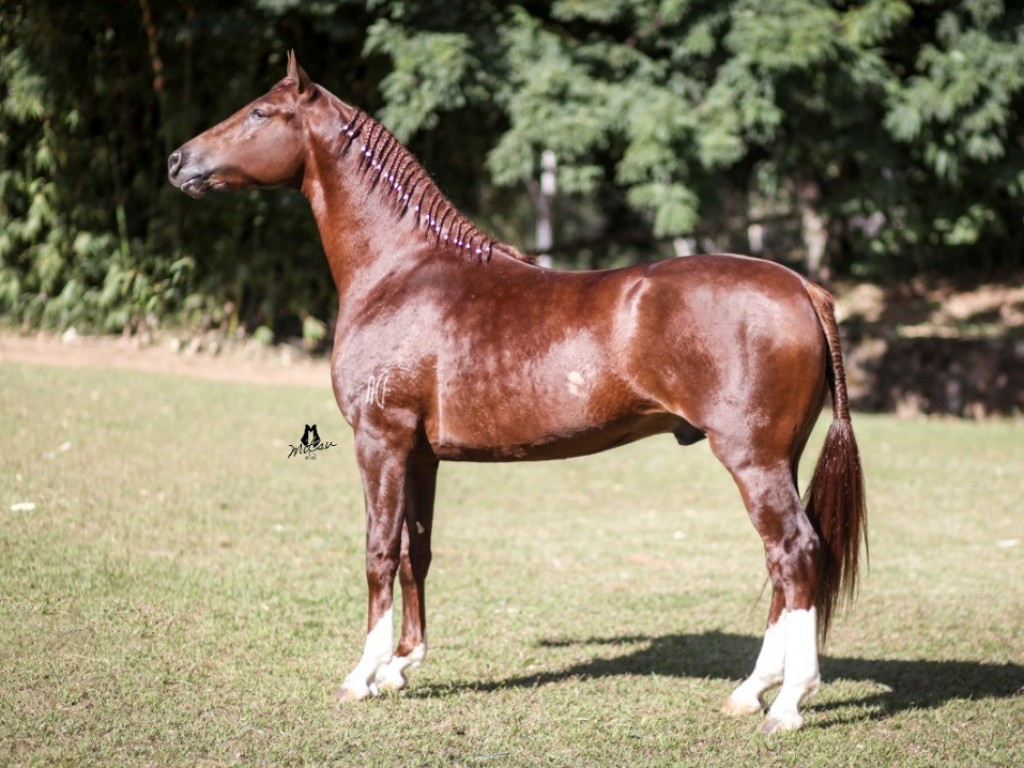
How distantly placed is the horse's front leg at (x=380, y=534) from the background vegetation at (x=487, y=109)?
7.84 metres

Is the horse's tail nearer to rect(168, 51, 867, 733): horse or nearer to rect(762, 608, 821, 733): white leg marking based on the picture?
rect(168, 51, 867, 733): horse

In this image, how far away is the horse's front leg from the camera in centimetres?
488

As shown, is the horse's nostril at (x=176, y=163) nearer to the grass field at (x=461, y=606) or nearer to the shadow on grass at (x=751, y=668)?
the grass field at (x=461, y=606)

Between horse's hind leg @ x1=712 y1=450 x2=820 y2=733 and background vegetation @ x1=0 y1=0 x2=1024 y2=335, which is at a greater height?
background vegetation @ x1=0 y1=0 x2=1024 y2=335

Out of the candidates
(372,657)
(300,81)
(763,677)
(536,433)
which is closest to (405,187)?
(300,81)

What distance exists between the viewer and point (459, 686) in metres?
5.30

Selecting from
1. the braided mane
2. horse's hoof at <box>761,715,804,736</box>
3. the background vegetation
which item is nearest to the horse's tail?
horse's hoof at <box>761,715,804,736</box>

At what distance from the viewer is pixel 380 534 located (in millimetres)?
4922

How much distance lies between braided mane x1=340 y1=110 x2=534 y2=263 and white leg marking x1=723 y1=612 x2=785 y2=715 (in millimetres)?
1851

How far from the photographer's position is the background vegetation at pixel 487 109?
1227cm

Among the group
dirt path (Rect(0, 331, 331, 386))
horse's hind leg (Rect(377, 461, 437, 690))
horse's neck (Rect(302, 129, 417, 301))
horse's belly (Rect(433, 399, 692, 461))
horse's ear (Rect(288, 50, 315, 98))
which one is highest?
horse's ear (Rect(288, 50, 315, 98))

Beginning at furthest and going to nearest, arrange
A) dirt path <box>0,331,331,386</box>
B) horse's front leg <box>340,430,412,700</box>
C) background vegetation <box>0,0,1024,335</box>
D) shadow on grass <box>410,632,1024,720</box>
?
dirt path <box>0,331,331,386</box> → background vegetation <box>0,0,1024,335</box> → shadow on grass <box>410,632,1024,720</box> → horse's front leg <box>340,430,412,700</box>

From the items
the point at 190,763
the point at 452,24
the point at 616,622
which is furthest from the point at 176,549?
the point at 452,24

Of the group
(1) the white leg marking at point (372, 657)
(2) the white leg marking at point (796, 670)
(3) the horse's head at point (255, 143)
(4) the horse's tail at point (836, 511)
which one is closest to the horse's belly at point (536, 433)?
(4) the horse's tail at point (836, 511)
